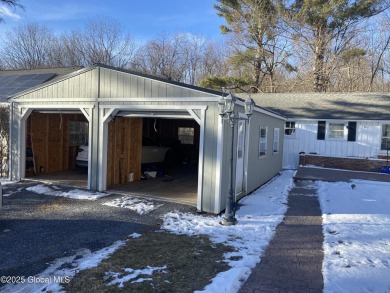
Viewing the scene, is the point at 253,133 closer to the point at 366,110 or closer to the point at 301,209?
the point at 301,209

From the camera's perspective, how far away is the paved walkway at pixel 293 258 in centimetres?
426

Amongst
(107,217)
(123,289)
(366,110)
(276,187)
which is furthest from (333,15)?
(123,289)

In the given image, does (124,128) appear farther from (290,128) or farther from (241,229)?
(290,128)

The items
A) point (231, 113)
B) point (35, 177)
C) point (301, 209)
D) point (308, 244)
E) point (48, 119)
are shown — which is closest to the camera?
point (308, 244)

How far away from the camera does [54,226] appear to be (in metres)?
6.50

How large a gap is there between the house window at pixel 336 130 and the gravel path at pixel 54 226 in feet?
39.1

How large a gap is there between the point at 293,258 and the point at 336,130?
44.5ft

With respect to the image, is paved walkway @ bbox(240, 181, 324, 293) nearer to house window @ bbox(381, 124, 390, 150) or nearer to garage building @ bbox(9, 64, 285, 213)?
garage building @ bbox(9, 64, 285, 213)

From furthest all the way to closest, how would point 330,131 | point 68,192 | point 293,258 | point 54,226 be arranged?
1. point 330,131
2. point 68,192
3. point 54,226
4. point 293,258

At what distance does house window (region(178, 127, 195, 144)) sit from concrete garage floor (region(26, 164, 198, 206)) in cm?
682

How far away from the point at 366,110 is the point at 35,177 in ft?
51.7

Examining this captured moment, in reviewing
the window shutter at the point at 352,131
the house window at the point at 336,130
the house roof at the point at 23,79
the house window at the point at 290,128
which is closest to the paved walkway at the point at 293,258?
the window shutter at the point at 352,131

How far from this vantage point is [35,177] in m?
11.1

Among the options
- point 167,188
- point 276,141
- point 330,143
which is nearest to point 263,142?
point 276,141
